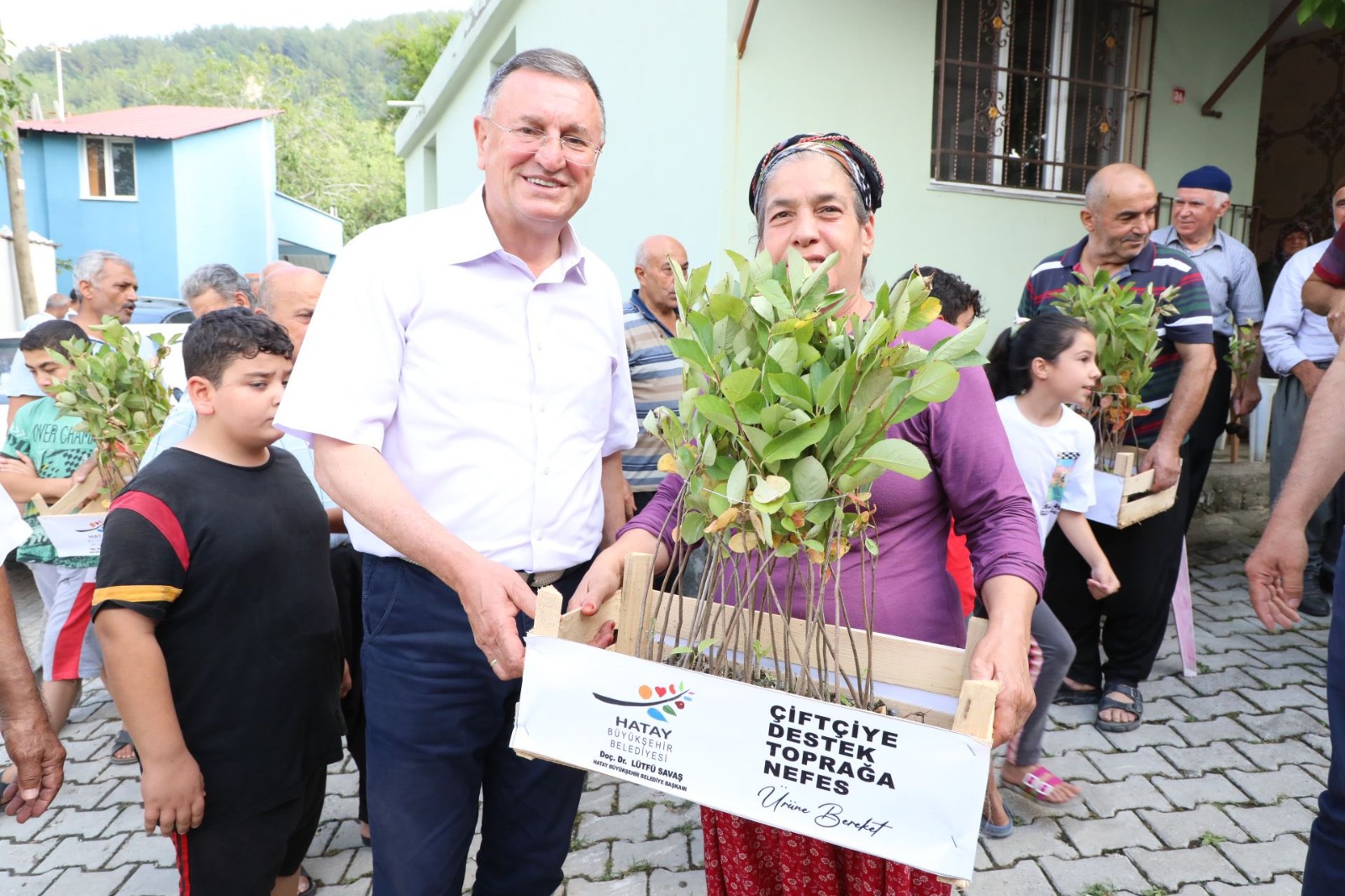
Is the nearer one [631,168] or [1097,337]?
[1097,337]

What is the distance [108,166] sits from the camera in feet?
86.8

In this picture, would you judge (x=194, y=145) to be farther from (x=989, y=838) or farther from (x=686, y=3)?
(x=989, y=838)

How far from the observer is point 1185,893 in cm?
286

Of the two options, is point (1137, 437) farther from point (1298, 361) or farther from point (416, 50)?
point (416, 50)

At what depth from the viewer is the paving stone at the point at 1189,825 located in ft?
10.4

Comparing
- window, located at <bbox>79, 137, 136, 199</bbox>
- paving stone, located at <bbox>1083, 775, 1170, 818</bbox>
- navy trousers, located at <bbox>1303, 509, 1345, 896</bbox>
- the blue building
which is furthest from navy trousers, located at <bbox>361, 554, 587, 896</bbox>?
window, located at <bbox>79, 137, 136, 199</bbox>

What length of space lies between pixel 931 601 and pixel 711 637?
19.0 inches

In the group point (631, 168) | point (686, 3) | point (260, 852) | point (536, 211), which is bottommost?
point (260, 852)

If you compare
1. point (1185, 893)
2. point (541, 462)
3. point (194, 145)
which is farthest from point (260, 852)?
point (194, 145)

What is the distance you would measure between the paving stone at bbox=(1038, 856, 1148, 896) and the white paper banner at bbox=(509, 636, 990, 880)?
1.92 metres

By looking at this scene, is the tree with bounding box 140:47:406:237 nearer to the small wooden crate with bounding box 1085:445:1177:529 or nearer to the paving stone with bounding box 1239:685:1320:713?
the small wooden crate with bounding box 1085:445:1177:529

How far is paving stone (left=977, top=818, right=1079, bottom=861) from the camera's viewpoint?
3.07m

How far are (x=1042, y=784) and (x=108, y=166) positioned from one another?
102ft

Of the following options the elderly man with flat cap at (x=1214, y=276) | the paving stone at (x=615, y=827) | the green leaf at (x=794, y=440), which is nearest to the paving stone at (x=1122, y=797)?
the paving stone at (x=615, y=827)
